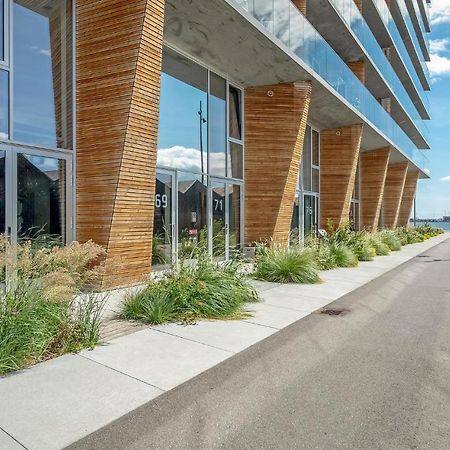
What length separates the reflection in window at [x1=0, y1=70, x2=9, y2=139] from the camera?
7597mm

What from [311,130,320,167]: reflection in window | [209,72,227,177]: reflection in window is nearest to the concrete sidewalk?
[209,72,227,177]: reflection in window

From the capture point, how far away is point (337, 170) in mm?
21609

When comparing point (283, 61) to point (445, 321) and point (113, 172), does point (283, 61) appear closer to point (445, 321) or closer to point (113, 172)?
point (113, 172)

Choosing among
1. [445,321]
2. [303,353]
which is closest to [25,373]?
[303,353]

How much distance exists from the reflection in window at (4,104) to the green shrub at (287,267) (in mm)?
6392

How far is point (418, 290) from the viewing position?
9648mm

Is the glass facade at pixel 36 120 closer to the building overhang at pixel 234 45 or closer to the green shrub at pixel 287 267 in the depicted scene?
the building overhang at pixel 234 45

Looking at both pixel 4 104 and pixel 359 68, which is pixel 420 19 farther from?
pixel 4 104

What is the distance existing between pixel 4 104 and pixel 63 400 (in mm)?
6106

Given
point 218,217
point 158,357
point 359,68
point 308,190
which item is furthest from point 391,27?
point 158,357

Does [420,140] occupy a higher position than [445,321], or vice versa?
[420,140]

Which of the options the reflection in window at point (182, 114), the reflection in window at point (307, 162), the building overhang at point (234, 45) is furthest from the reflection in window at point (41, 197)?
the reflection in window at point (307, 162)

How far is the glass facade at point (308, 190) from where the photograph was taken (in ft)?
63.5

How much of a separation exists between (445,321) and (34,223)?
7.49m
